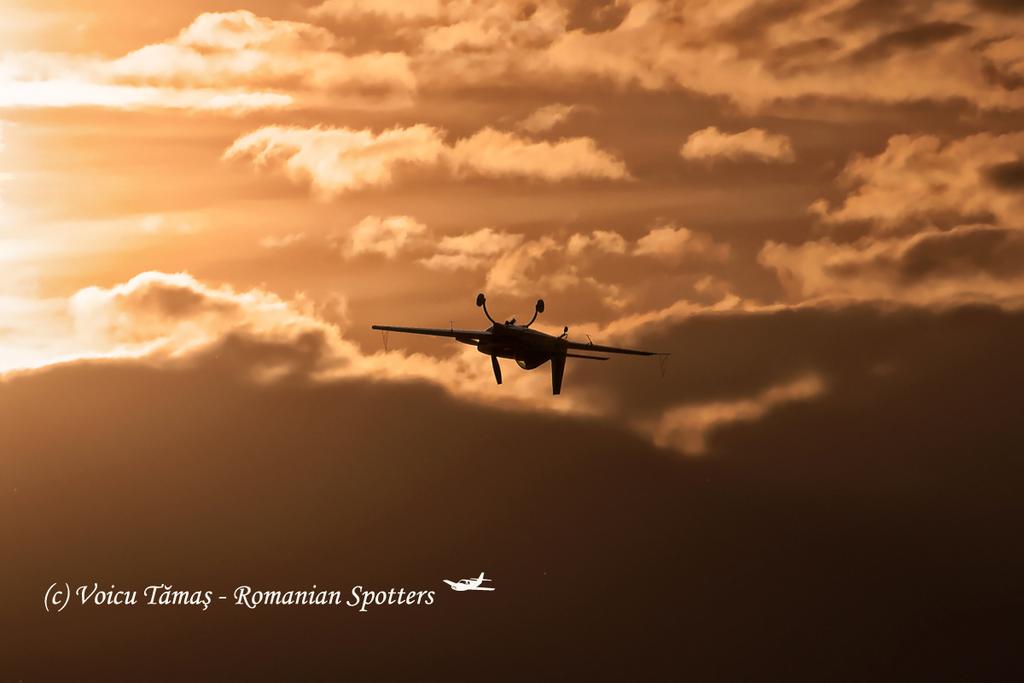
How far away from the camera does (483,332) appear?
160 meters

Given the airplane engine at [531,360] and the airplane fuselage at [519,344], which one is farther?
the airplane engine at [531,360]

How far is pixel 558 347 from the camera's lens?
165 m

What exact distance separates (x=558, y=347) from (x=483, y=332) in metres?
9.45

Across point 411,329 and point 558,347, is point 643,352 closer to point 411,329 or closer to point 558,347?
point 558,347

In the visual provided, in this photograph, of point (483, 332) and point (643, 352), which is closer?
point (483, 332)

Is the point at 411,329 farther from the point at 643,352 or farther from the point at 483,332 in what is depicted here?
the point at 643,352

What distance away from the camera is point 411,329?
168 metres

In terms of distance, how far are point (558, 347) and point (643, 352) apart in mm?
11764

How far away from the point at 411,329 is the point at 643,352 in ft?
88.3

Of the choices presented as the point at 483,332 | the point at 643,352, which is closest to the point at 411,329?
the point at 483,332

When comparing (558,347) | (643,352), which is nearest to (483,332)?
(558,347)

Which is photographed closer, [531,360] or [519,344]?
[519,344]

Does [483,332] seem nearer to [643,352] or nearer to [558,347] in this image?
[558,347]

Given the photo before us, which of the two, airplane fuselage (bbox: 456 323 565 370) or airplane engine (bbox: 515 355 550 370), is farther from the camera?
airplane engine (bbox: 515 355 550 370)
